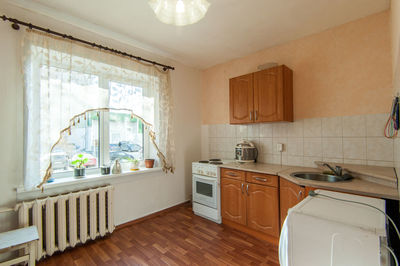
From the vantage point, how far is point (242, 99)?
2779 millimetres

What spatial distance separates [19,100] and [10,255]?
1.48 metres

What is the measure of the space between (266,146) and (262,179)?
73 cm

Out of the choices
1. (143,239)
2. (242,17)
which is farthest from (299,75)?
(143,239)

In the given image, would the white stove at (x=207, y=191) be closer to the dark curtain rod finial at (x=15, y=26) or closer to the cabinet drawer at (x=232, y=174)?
the cabinet drawer at (x=232, y=174)

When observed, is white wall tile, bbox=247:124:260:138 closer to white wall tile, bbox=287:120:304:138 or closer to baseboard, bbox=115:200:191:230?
white wall tile, bbox=287:120:304:138

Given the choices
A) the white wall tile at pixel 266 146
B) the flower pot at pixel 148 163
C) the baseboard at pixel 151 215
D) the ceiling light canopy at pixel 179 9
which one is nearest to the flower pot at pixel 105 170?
the flower pot at pixel 148 163

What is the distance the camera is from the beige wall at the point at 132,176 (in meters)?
1.76

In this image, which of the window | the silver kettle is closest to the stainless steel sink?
the silver kettle

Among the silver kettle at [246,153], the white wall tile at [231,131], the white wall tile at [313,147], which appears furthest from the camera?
the white wall tile at [231,131]

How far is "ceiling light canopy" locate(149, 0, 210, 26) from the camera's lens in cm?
134

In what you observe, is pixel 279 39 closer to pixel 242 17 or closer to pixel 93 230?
pixel 242 17

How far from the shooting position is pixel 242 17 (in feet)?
6.89

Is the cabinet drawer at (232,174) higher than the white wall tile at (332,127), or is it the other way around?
the white wall tile at (332,127)

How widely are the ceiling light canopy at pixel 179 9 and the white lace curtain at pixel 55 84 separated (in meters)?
1.31
